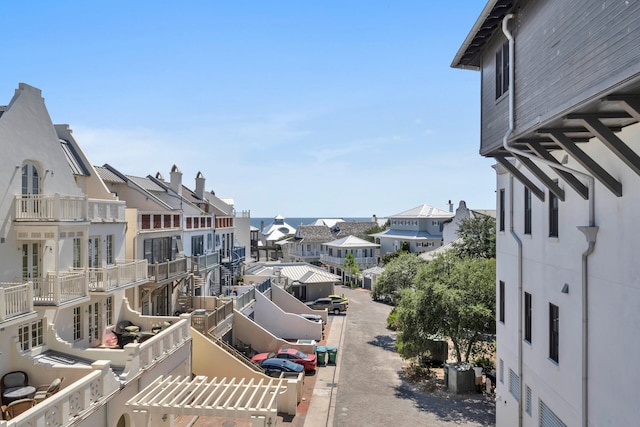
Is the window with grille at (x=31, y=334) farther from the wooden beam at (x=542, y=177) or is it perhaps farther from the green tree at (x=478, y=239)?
Answer: the green tree at (x=478, y=239)

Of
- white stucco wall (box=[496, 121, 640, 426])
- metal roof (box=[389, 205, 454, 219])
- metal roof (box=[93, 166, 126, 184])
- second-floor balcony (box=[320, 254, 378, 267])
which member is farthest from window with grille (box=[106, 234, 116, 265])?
metal roof (box=[389, 205, 454, 219])

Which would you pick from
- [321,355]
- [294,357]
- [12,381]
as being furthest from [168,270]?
[321,355]

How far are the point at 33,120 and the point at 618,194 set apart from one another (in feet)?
53.2

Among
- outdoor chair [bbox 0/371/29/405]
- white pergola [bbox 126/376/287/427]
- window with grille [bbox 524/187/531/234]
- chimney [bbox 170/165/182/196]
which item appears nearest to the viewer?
outdoor chair [bbox 0/371/29/405]

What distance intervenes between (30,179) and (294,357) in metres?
16.5

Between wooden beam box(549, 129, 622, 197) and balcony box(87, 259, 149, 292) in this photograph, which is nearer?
wooden beam box(549, 129, 622, 197)

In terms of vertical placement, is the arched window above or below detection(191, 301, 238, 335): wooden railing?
above

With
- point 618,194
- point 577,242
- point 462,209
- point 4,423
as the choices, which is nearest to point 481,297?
point 577,242

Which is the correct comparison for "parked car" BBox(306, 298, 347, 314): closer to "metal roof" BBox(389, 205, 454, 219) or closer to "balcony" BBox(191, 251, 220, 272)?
"balcony" BBox(191, 251, 220, 272)

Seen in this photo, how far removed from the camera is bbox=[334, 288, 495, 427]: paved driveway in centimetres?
1886

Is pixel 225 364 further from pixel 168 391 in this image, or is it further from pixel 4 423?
pixel 4 423

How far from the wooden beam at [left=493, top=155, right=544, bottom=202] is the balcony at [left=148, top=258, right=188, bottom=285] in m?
15.8

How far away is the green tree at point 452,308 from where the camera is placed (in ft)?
73.3

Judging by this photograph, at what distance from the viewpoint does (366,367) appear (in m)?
26.3
